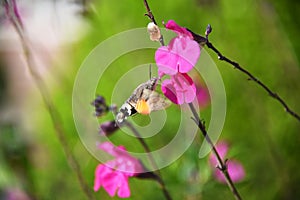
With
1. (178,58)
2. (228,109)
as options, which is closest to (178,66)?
(178,58)

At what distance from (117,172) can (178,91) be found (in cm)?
26

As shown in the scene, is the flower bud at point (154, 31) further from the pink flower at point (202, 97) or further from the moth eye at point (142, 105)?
the pink flower at point (202, 97)

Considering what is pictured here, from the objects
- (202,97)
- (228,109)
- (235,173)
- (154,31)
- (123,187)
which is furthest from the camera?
(228,109)

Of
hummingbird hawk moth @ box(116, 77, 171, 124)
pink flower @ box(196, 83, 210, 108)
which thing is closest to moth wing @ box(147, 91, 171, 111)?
hummingbird hawk moth @ box(116, 77, 171, 124)

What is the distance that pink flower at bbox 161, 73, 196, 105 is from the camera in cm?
64

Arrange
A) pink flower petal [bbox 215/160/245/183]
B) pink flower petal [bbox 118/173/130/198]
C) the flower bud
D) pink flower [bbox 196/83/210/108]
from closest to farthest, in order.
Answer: the flower bud < pink flower petal [bbox 118/173/130/198] < pink flower petal [bbox 215/160/245/183] < pink flower [bbox 196/83/210/108]

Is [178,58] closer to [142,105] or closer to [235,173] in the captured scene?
[142,105]

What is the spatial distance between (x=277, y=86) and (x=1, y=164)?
33.7 inches

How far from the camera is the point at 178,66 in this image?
2.15 ft

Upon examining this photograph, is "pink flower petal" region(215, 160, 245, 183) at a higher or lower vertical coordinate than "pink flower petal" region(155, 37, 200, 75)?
lower

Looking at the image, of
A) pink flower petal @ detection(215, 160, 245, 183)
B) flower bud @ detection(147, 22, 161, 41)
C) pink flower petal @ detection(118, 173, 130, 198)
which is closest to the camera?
flower bud @ detection(147, 22, 161, 41)

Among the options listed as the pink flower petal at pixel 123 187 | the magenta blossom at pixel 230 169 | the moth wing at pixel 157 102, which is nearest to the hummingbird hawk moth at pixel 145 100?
the moth wing at pixel 157 102

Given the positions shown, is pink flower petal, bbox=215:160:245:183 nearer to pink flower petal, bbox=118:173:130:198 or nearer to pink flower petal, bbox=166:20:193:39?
pink flower petal, bbox=118:173:130:198

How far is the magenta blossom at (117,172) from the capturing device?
33.2 inches
